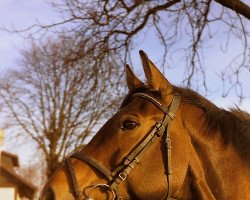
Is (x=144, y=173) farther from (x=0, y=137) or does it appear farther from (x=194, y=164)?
(x=0, y=137)

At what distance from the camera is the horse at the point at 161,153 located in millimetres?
3654

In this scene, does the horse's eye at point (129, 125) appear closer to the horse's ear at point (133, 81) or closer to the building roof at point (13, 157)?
the horse's ear at point (133, 81)

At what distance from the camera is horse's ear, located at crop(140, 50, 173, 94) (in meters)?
4.01

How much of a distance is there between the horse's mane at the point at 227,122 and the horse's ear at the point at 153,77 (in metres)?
0.16

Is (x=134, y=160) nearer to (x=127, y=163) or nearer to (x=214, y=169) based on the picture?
(x=127, y=163)

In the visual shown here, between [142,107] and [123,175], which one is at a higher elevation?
[142,107]

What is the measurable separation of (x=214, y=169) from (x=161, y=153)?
19.4 inches

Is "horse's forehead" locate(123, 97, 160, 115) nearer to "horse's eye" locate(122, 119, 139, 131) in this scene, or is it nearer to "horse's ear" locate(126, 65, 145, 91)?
"horse's eye" locate(122, 119, 139, 131)

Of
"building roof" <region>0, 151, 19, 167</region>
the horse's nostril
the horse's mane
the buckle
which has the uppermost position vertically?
"building roof" <region>0, 151, 19, 167</region>

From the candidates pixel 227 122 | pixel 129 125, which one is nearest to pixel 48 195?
pixel 129 125

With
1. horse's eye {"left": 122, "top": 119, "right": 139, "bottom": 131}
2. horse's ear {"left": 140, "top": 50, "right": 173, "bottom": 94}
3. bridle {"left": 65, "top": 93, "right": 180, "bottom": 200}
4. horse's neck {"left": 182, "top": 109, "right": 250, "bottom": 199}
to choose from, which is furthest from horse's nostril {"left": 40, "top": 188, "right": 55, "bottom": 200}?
horse's ear {"left": 140, "top": 50, "right": 173, "bottom": 94}

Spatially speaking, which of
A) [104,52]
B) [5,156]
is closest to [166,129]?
[104,52]

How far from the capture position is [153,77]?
4.04 m

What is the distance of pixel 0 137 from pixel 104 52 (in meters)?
17.3
